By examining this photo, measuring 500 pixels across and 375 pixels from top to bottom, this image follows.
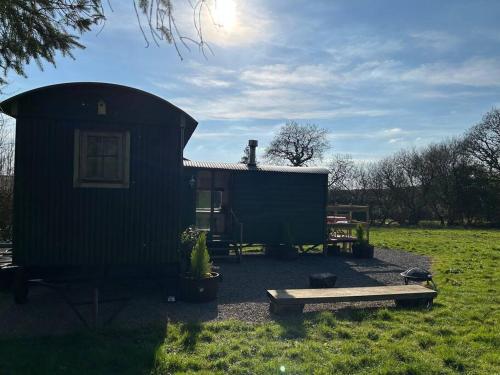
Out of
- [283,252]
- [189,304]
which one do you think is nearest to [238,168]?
[283,252]

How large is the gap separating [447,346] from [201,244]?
3680mm

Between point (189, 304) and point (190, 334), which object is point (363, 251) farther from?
point (190, 334)

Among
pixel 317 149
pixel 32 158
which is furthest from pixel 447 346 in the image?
pixel 317 149

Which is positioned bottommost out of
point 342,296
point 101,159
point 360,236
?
point 342,296

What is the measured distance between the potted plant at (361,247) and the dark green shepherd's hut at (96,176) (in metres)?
7.25

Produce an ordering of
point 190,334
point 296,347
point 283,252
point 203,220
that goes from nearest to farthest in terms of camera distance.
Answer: point 296,347, point 190,334, point 283,252, point 203,220

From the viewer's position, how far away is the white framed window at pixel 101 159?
6.45m

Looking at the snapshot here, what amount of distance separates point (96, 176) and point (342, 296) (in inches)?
170

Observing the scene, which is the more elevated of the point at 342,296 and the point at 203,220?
the point at 203,220

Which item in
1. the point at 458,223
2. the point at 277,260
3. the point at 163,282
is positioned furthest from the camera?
the point at 458,223

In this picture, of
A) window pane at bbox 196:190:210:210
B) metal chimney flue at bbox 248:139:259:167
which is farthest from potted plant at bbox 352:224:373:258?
window pane at bbox 196:190:210:210

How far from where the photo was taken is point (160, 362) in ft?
13.1

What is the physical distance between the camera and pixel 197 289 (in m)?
6.46

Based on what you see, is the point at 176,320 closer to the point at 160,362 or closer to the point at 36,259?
the point at 160,362
